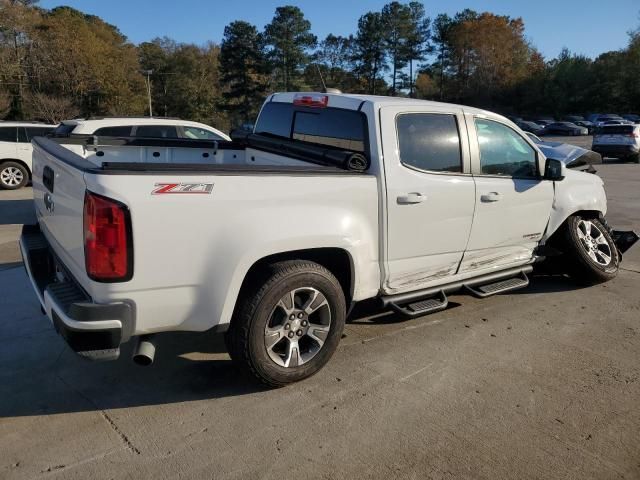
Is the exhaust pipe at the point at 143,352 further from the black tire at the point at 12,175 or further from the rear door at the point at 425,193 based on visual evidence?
the black tire at the point at 12,175

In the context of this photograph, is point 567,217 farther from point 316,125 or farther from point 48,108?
point 48,108

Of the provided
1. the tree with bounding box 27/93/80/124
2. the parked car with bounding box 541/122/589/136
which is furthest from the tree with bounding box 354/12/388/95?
the tree with bounding box 27/93/80/124

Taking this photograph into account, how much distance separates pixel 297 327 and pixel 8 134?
39.4 feet

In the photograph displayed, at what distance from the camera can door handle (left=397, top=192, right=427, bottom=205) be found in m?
3.66

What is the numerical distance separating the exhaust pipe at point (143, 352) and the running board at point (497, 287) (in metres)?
2.63

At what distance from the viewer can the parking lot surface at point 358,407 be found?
272cm

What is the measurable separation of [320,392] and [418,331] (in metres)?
1.30

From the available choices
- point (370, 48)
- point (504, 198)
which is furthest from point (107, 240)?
point (370, 48)

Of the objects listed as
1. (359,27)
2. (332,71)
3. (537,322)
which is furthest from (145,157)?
(359,27)

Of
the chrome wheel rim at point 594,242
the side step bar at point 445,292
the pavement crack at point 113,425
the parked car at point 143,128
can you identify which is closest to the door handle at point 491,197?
the side step bar at point 445,292

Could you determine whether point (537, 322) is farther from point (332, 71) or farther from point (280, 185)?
point (332, 71)

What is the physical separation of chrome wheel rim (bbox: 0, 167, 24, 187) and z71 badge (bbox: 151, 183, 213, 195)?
11719 millimetres

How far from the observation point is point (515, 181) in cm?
457

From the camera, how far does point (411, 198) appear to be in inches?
146
